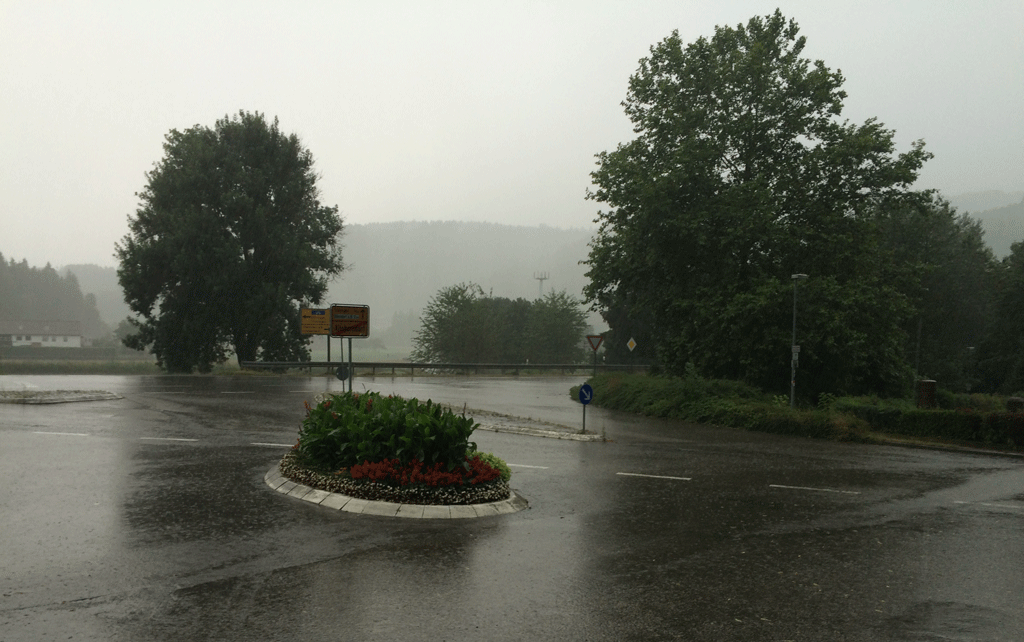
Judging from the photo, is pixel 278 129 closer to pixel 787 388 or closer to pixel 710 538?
pixel 787 388

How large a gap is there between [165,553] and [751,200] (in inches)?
1131

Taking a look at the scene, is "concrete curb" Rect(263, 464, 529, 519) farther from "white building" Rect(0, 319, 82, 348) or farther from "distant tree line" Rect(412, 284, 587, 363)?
"white building" Rect(0, 319, 82, 348)

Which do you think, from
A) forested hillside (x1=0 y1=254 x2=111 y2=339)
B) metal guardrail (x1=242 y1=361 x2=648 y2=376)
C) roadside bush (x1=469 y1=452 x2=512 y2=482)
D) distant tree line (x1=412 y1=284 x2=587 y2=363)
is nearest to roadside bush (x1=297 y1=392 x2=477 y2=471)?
roadside bush (x1=469 y1=452 x2=512 y2=482)

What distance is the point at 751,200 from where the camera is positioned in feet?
106

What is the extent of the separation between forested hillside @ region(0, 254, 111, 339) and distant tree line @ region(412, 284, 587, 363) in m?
113

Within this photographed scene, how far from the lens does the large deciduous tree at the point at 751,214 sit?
31547 millimetres

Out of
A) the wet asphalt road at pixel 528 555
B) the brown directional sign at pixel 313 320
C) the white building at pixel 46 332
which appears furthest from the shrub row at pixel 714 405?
the white building at pixel 46 332

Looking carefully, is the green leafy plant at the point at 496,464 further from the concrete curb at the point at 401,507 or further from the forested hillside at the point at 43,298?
the forested hillside at the point at 43,298

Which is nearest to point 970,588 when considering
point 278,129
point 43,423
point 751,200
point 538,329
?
point 43,423

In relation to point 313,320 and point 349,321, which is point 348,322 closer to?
point 349,321

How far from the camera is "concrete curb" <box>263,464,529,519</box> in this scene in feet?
33.7

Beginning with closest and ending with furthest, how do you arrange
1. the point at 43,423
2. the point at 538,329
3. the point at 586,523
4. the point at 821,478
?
the point at 586,523 < the point at 821,478 < the point at 43,423 < the point at 538,329

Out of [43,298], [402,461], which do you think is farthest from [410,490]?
[43,298]

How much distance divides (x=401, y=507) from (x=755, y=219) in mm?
24688
